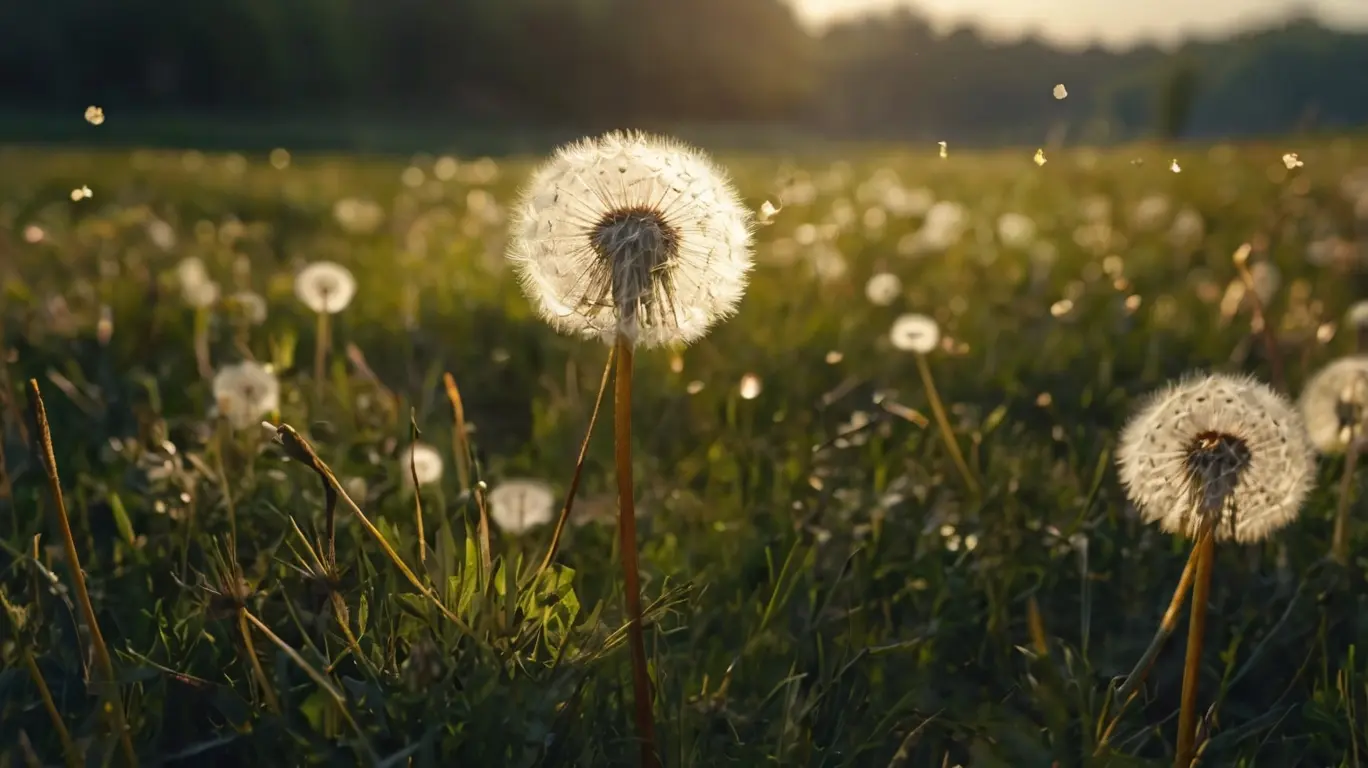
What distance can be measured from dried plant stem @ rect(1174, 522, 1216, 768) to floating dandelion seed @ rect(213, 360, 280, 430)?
170cm

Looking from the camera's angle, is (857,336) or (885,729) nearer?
(885,729)

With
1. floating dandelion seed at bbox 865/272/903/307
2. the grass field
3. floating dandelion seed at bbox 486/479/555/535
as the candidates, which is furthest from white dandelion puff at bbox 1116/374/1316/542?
floating dandelion seed at bbox 865/272/903/307

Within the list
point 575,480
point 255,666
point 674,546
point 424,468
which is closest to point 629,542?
point 575,480

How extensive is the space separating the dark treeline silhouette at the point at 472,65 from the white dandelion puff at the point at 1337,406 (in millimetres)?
27259

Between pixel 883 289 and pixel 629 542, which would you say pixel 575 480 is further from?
pixel 883 289

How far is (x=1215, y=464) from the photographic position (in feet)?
4.66

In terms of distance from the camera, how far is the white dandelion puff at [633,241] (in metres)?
1.37

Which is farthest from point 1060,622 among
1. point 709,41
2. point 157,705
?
point 709,41

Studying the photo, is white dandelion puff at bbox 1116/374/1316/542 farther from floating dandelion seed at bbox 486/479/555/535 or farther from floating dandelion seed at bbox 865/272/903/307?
floating dandelion seed at bbox 865/272/903/307

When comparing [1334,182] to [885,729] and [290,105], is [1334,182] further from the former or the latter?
[290,105]

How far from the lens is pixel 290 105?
49969mm

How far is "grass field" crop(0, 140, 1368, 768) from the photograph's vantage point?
142 centimetres

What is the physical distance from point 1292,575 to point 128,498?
2079 mm

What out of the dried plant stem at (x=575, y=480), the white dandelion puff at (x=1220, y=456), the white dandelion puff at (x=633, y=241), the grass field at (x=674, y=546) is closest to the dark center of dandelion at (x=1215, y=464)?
the white dandelion puff at (x=1220, y=456)
